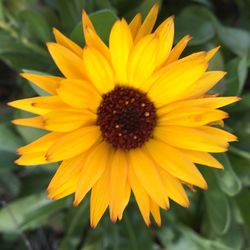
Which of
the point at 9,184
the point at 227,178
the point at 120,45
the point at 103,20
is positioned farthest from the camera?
the point at 9,184

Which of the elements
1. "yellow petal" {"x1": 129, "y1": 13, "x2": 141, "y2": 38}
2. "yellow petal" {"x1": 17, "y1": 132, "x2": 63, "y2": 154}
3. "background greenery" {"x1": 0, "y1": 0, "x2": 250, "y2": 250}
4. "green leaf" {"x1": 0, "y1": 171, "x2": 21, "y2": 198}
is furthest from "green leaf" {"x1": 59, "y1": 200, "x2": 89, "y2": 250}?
"yellow petal" {"x1": 129, "y1": 13, "x2": 141, "y2": 38}

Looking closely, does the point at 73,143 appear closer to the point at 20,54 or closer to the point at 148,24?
the point at 148,24

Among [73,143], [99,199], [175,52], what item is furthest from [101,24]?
[99,199]

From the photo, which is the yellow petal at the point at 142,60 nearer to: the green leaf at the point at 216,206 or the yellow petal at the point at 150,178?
the yellow petal at the point at 150,178

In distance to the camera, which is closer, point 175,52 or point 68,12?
point 175,52

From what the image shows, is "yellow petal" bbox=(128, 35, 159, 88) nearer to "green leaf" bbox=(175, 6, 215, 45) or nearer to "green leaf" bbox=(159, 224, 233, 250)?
"green leaf" bbox=(175, 6, 215, 45)

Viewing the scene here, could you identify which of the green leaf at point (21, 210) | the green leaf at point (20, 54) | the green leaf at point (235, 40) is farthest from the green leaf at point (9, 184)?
the green leaf at point (235, 40)
